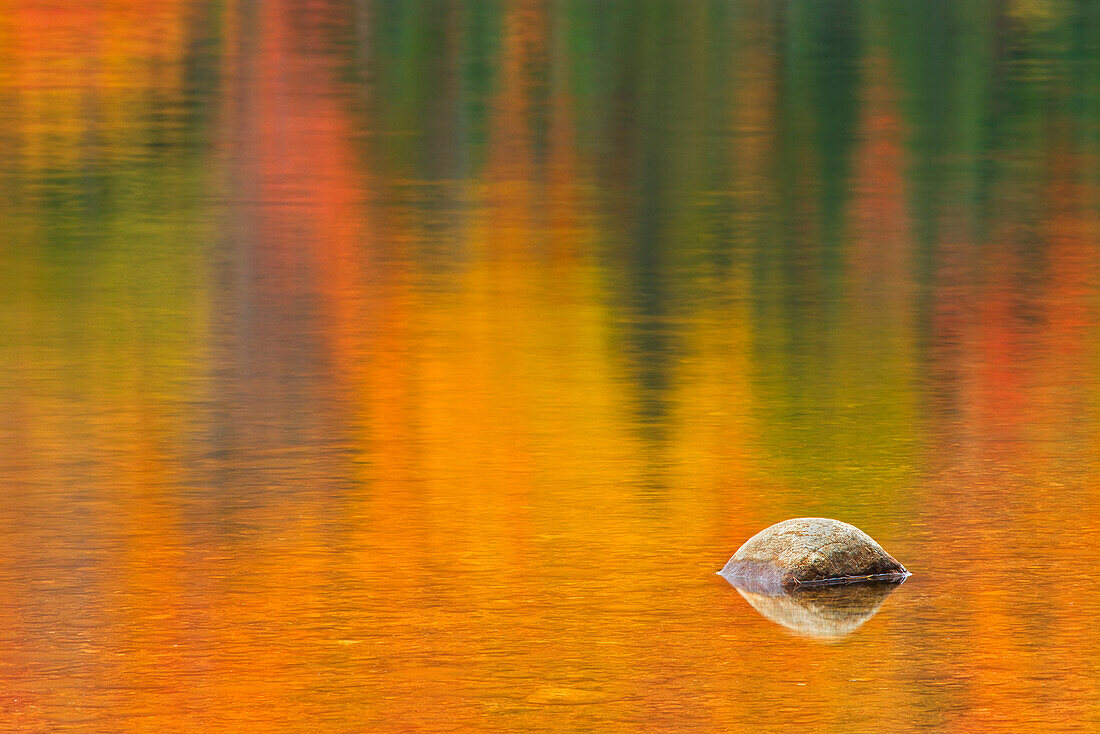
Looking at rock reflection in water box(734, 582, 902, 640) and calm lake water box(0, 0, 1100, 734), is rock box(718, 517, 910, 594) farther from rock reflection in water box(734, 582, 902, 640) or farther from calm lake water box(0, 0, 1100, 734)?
calm lake water box(0, 0, 1100, 734)

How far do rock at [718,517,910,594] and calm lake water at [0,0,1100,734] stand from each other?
0.19 meters

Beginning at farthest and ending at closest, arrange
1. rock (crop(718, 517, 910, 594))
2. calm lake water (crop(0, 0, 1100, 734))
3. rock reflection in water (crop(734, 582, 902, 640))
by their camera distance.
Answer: rock (crop(718, 517, 910, 594))
rock reflection in water (crop(734, 582, 902, 640))
calm lake water (crop(0, 0, 1100, 734))

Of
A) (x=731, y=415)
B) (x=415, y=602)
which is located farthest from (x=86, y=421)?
(x=415, y=602)

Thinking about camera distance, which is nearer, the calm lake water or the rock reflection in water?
the calm lake water

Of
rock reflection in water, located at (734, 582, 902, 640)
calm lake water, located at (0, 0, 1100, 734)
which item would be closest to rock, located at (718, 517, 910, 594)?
rock reflection in water, located at (734, 582, 902, 640)

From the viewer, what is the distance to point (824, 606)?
1120 centimetres

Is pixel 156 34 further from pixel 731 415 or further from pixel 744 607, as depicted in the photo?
pixel 744 607

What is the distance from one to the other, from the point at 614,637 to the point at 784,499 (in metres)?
2.98

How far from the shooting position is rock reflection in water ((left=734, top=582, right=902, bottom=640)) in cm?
1084

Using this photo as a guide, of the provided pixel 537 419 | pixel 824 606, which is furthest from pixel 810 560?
pixel 537 419

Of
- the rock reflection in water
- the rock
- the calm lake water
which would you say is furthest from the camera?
the rock

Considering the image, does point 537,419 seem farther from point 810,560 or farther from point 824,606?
point 824,606

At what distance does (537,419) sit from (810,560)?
4.72 meters

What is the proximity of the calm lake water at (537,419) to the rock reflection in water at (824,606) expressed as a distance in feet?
0.42
